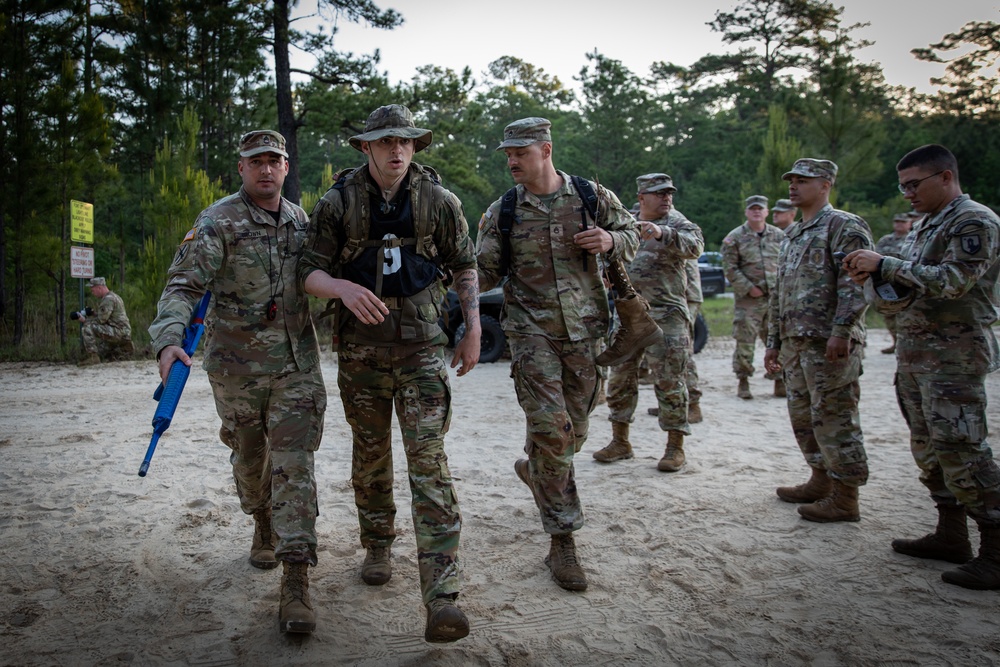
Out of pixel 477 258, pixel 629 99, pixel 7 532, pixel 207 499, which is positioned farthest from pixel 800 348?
pixel 629 99

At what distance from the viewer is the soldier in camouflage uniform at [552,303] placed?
148 inches

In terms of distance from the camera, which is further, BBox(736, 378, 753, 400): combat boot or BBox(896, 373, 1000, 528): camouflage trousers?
BBox(736, 378, 753, 400): combat boot

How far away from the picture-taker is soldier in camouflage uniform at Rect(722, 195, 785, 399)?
8977 millimetres

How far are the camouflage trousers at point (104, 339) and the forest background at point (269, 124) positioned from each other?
1.96ft

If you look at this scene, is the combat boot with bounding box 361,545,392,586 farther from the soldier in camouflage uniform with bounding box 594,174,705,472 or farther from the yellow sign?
the yellow sign

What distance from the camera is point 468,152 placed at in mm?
23828

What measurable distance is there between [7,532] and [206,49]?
65.8 feet

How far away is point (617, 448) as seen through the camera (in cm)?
609

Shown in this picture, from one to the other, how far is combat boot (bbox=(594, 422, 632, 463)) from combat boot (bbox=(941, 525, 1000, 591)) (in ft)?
8.93

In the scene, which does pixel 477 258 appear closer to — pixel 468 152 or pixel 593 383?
pixel 593 383

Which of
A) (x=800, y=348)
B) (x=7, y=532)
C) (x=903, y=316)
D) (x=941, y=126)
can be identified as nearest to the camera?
(x=903, y=316)

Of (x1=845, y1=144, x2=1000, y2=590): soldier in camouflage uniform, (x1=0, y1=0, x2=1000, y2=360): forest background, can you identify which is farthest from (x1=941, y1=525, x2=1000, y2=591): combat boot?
(x1=0, y1=0, x2=1000, y2=360): forest background

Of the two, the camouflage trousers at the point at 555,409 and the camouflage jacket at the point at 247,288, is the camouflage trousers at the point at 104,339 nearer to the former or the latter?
the camouflage jacket at the point at 247,288

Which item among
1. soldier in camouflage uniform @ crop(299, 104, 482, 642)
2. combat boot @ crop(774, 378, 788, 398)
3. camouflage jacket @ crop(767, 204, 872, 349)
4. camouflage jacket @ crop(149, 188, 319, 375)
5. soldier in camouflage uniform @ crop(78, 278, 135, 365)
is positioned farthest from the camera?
soldier in camouflage uniform @ crop(78, 278, 135, 365)
